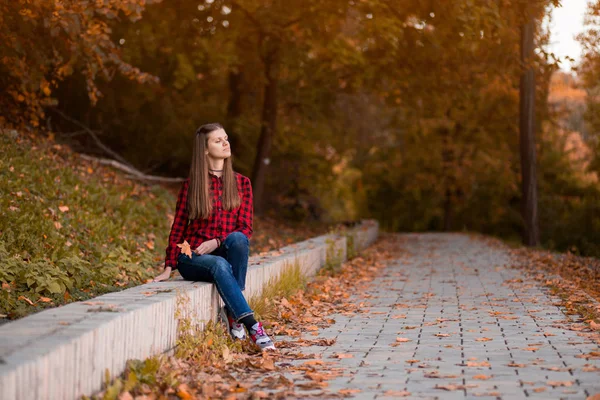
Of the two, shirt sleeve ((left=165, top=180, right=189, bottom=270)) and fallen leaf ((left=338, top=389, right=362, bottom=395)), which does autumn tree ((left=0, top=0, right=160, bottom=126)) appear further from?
fallen leaf ((left=338, top=389, right=362, bottom=395))

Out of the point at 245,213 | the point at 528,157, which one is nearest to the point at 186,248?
the point at 245,213

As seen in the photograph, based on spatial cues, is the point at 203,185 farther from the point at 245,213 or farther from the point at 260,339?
the point at 260,339

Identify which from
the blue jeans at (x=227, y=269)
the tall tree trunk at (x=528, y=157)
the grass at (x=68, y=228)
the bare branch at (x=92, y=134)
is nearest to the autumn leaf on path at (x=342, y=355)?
the blue jeans at (x=227, y=269)

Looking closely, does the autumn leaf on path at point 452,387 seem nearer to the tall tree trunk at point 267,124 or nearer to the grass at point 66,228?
the grass at point 66,228

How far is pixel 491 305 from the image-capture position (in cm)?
924

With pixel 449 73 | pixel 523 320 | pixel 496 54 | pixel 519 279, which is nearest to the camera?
pixel 523 320

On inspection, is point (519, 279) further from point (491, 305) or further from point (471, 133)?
point (471, 133)

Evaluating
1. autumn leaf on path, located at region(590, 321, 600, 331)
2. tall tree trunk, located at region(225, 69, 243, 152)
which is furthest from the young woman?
tall tree trunk, located at region(225, 69, 243, 152)

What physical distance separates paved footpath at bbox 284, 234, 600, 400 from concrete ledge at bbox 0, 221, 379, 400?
1.20 meters

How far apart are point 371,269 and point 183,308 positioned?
28.4 ft

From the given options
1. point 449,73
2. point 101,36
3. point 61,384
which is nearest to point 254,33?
point 449,73

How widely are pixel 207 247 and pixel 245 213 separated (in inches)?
21.8

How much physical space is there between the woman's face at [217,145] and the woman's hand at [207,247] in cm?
74

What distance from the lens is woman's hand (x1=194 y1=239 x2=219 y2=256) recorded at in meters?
6.70
